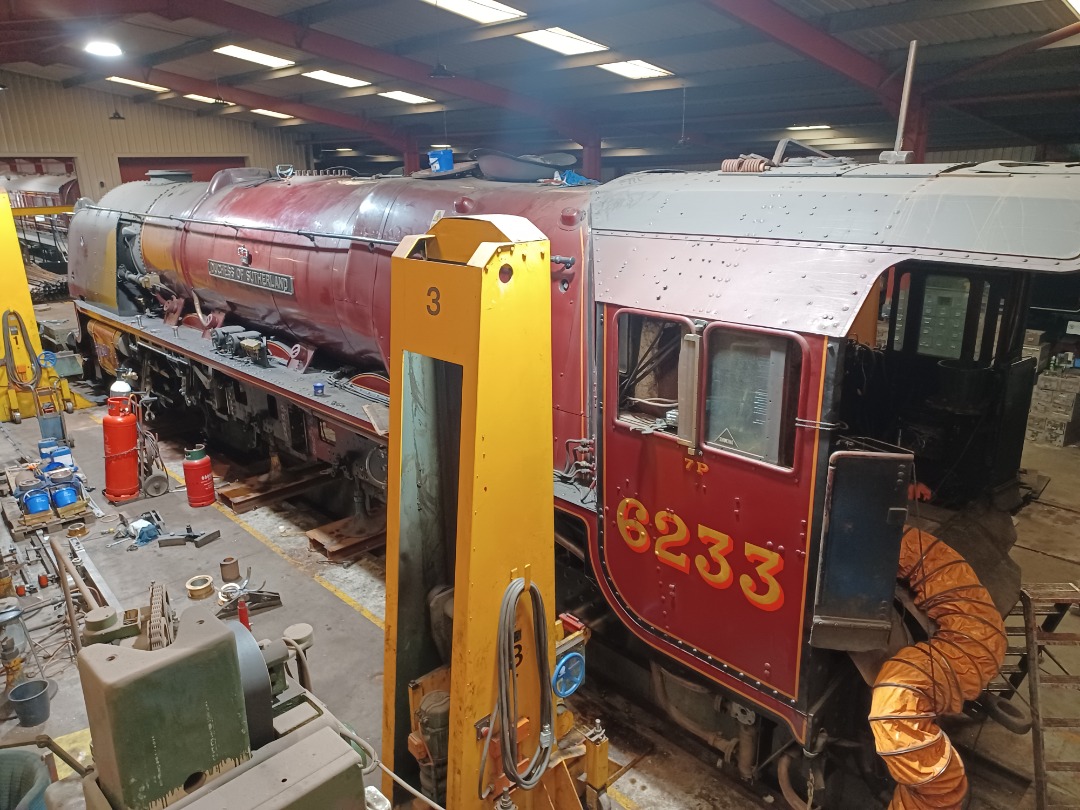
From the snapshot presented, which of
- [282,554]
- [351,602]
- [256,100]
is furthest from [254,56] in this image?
[351,602]

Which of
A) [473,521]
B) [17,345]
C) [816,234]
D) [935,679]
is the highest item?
[816,234]

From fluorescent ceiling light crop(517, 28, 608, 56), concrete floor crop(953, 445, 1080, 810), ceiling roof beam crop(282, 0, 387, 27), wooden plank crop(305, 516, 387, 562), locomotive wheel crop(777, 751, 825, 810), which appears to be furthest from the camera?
fluorescent ceiling light crop(517, 28, 608, 56)

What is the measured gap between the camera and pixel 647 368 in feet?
12.4

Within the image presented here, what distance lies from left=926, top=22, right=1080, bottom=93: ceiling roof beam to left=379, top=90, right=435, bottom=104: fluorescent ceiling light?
33.1 ft

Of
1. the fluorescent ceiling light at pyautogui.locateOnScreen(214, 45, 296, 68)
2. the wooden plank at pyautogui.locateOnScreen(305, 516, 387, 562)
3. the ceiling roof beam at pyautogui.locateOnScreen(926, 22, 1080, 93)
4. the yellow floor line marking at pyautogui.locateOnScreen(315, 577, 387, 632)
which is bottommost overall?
the yellow floor line marking at pyautogui.locateOnScreen(315, 577, 387, 632)

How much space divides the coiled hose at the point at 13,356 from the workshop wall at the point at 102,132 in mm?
11244

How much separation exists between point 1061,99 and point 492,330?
9.98m

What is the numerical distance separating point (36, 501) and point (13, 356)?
376cm

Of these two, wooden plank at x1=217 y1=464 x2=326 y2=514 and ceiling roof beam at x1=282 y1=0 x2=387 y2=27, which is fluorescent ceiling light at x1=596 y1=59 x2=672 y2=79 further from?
wooden plank at x1=217 y1=464 x2=326 y2=514

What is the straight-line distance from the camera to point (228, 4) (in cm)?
977

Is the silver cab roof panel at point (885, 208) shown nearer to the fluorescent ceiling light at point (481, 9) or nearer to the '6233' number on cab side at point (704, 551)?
the '6233' number on cab side at point (704, 551)

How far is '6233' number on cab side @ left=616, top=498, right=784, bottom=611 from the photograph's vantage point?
123 inches

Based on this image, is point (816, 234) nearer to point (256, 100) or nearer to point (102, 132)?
point (256, 100)

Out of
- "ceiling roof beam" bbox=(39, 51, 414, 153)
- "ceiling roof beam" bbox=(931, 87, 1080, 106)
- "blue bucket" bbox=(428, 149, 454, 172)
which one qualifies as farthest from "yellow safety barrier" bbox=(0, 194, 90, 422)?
"ceiling roof beam" bbox=(931, 87, 1080, 106)
